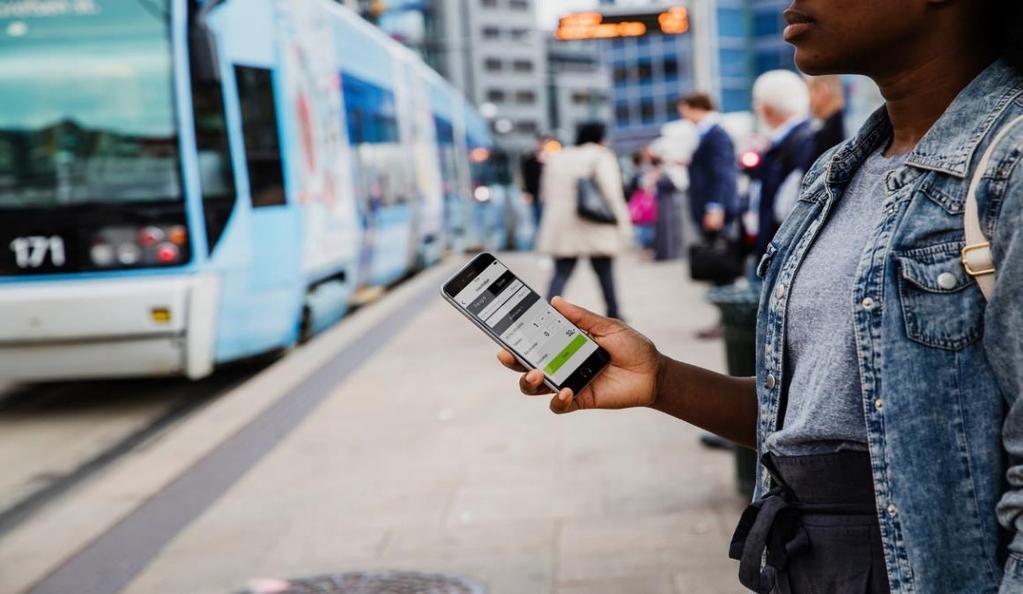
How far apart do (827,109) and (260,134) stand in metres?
4.41

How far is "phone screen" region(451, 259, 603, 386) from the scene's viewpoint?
2.03 m

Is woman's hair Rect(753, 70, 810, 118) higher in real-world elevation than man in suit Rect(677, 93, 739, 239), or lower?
higher

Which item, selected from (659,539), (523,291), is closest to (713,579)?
(659,539)

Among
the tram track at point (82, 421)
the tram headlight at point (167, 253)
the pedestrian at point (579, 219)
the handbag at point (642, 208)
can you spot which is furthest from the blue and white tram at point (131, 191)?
the handbag at point (642, 208)

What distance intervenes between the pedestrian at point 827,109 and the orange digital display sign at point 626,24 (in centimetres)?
799

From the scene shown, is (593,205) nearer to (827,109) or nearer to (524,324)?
(827,109)

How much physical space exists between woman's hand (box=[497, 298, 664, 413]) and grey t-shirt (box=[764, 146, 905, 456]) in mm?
271

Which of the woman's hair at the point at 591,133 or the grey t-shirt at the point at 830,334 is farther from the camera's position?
the woman's hair at the point at 591,133

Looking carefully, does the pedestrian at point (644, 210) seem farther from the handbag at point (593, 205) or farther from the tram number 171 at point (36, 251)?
the tram number 171 at point (36, 251)

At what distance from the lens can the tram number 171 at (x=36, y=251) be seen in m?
8.10

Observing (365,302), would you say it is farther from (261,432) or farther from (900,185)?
(900,185)

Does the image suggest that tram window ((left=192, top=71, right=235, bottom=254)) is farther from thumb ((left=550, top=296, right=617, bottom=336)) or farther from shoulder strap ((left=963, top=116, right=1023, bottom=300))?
shoulder strap ((left=963, top=116, right=1023, bottom=300))

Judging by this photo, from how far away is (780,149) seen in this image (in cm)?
674

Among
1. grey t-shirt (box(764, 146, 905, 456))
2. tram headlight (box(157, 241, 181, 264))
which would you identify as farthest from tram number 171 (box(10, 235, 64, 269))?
grey t-shirt (box(764, 146, 905, 456))
